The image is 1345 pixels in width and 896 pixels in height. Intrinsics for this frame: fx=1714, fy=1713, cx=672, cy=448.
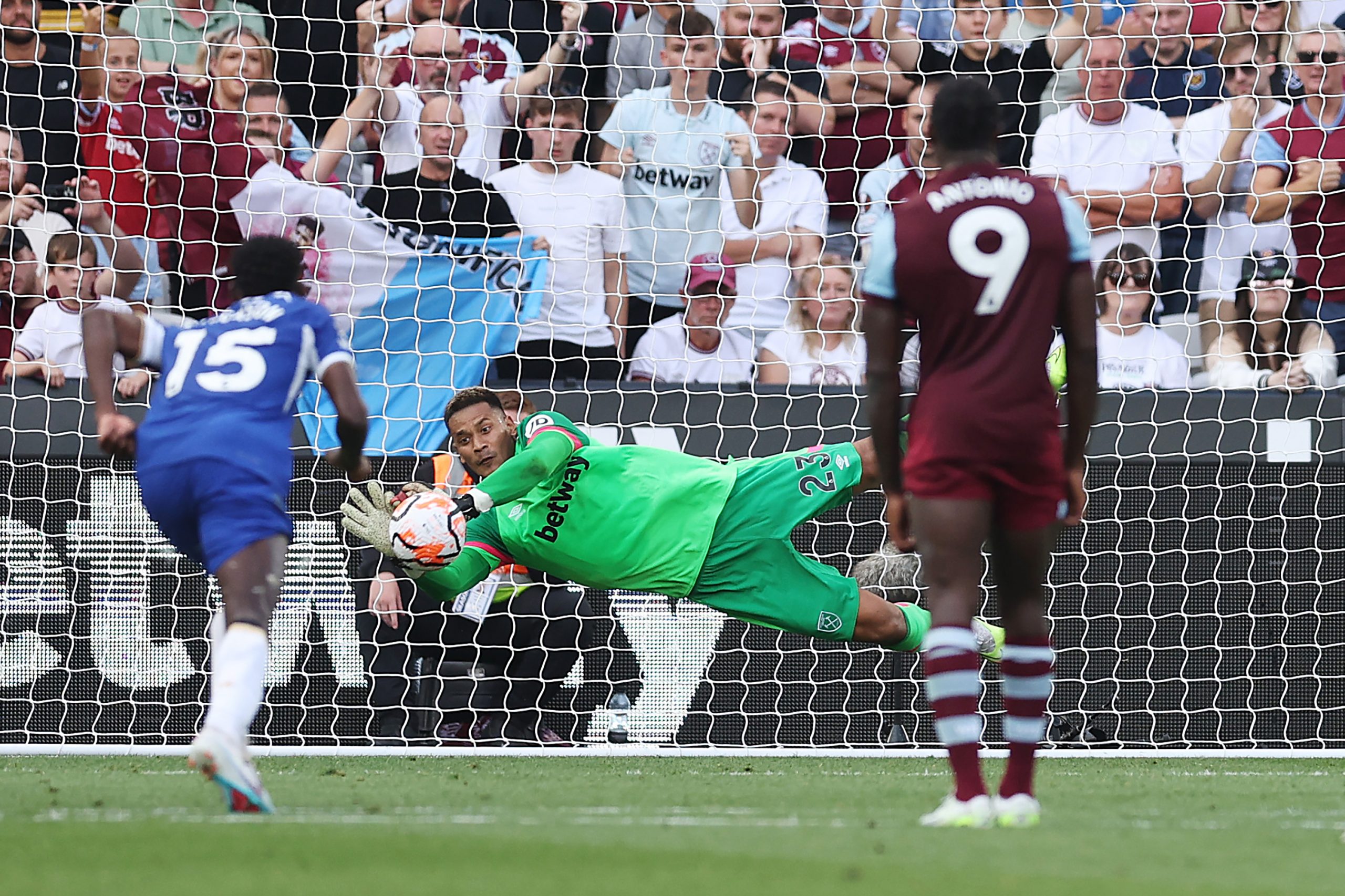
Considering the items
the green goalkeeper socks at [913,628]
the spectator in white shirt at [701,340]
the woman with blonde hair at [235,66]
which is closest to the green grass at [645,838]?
the green goalkeeper socks at [913,628]

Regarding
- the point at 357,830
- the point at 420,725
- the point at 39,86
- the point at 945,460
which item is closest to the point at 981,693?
the point at 420,725

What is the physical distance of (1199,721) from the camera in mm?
8398

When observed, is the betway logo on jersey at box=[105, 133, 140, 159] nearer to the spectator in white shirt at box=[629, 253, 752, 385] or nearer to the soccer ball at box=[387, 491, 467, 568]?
the spectator in white shirt at box=[629, 253, 752, 385]

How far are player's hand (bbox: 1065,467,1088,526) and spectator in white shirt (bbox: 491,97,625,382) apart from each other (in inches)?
199

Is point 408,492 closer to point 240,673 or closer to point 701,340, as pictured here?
point 240,673

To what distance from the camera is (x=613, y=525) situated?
6707 millimetres

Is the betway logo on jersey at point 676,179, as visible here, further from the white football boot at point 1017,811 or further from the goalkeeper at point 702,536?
the white football boot at point 1017,811

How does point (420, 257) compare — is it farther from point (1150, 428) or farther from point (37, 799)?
point (37, 799)

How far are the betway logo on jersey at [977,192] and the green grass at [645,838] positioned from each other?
1.48m

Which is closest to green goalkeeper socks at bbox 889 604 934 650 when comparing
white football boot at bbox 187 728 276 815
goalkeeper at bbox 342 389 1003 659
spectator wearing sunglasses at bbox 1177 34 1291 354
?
goalkeeper at bbox 342 389 1003 659

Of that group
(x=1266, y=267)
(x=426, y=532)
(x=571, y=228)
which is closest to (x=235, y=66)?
(x=571, y=228)

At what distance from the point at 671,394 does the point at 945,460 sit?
4.31 m

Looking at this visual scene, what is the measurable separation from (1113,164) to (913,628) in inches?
152

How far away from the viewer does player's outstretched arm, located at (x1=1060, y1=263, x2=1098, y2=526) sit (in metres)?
4.16
